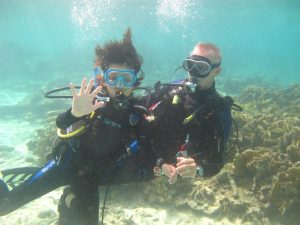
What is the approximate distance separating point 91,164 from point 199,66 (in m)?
2.36

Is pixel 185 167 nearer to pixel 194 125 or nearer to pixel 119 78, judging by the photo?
pixel 194 125

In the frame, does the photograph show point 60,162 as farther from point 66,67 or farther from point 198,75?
point 66,67

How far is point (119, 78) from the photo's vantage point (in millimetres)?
4363

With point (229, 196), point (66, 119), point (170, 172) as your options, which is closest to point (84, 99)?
point (66, 119)

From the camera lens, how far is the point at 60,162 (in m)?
4.56

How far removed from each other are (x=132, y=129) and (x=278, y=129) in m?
5.09

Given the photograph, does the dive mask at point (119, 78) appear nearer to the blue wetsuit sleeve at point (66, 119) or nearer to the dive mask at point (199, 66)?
the blue wetsuit sleeve at point (66, 119)

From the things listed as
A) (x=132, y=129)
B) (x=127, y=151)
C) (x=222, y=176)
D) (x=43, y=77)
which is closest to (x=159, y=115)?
(x=132, y=129)

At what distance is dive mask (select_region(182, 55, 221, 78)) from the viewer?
4.68m

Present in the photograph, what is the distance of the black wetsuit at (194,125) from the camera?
447 cm

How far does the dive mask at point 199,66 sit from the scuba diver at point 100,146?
2.85 feet

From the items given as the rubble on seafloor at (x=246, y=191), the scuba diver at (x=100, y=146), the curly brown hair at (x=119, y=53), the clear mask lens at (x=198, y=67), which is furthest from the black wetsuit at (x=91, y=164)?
the rubble on seafloor at (x=246, y=191)

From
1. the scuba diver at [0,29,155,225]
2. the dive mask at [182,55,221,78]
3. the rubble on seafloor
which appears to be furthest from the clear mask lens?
the rubble on seafloor

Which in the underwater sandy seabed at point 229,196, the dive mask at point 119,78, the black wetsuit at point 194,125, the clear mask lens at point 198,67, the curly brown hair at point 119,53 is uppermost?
the curly brown hair at point 119,53
